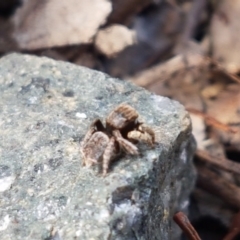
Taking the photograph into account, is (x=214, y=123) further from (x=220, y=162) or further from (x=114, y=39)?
(x=114, y=39)

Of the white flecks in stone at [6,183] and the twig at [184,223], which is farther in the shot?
the twig at [184,223]

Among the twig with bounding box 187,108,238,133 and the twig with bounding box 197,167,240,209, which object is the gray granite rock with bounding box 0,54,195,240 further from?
the twig with bounding box 187,108,238,133

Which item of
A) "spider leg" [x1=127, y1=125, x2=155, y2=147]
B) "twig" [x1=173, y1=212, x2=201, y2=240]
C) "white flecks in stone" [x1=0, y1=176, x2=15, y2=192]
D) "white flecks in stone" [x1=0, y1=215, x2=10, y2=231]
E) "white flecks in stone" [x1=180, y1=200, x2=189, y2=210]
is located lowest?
"white flecks in stone" [x1=180, y1=200, x2=189, y2=210]

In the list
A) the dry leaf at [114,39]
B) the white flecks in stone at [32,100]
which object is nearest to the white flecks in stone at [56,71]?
the white flecks in stone at [32,100]

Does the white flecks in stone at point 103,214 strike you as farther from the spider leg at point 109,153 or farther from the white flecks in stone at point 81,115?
the white flecks in stone at point 81,115

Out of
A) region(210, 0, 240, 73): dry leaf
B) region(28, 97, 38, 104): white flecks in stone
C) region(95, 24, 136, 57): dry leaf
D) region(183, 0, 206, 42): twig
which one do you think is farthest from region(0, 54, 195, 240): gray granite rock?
region(183, 0, 206, 42): twig

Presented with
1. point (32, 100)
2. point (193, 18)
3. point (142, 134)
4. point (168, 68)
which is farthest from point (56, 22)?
point (142, 134)
